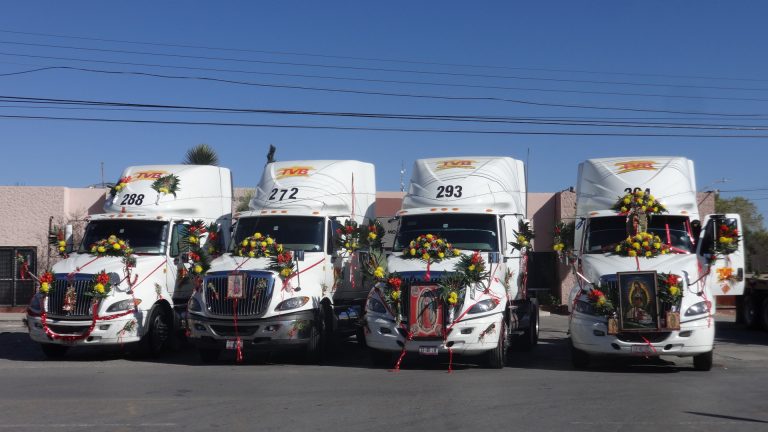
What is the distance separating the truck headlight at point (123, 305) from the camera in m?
14.6

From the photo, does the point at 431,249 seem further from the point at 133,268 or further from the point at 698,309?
the point at 133,268

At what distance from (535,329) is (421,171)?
12.8 ft

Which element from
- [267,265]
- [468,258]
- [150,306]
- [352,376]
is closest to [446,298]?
[468,258]

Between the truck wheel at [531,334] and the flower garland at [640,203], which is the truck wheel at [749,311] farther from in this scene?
the flower garland at [640,203]

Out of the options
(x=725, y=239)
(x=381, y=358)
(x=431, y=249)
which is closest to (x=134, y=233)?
(x=381, y=358)

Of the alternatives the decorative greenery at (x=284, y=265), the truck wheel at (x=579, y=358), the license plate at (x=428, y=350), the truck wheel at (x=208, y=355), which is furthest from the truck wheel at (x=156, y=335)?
the truck wheel at (x=579, y=358)

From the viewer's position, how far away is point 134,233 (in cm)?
1605

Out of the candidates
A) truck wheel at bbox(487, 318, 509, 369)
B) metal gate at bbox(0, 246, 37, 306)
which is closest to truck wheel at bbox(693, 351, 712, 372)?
truck wheel at bbox(487, 318, 509, 369)

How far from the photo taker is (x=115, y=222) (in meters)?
16.2

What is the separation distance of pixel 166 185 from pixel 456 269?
683 cm

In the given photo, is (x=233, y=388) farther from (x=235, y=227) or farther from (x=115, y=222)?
(x=115, y=222)

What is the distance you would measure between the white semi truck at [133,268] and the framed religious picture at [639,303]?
8560mm

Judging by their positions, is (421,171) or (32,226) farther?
(32,226)

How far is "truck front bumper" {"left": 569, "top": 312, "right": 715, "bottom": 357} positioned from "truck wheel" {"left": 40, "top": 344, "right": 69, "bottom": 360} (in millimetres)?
10020
